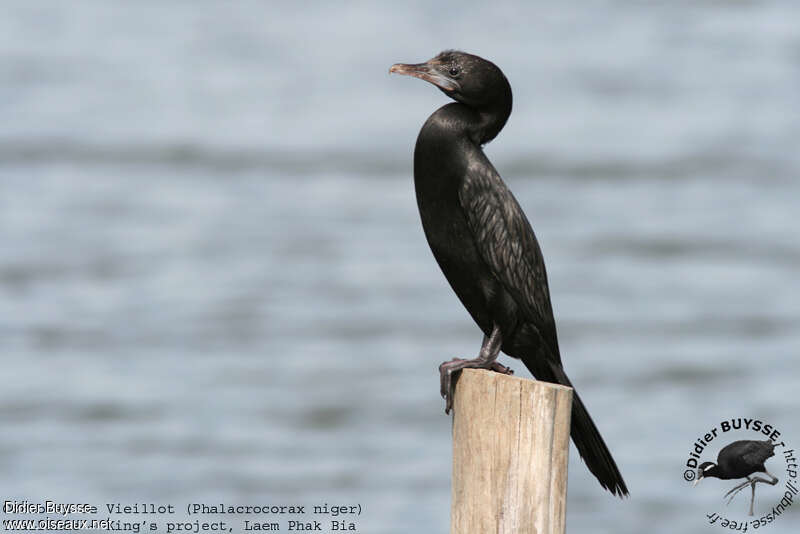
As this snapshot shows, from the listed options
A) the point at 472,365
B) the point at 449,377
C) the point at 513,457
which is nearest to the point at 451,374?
the point at 449,377

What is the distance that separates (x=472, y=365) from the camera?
17.9ft

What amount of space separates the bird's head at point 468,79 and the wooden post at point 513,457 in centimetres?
125

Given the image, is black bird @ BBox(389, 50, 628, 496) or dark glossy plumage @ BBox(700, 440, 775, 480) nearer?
black bird @ BBox(389, 50, 628, 496)

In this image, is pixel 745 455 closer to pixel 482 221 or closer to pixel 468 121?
pixel 482 221

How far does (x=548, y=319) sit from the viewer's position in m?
5.91

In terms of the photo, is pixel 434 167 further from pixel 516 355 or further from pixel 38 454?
pixel 38 454

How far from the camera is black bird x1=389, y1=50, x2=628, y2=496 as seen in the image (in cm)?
571

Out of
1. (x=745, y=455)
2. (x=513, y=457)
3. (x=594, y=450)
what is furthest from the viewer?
(x=745, y=455)

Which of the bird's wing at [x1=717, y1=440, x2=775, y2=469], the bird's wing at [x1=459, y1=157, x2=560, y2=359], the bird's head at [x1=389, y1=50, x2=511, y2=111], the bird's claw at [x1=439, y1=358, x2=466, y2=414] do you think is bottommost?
the bird's wing at [x1=717, y1=440, x2=775, y2=469]

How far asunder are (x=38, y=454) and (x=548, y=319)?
30.3 feet

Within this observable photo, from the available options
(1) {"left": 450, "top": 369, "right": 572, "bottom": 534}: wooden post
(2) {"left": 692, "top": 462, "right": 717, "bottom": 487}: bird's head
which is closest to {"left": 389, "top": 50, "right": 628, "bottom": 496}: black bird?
(2) {"left": 692, "top": 462, "right": 717, "bottom": 487}: bird's head

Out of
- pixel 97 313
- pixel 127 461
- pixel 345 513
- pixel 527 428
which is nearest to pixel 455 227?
pixel 527 428

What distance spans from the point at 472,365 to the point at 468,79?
3.85 ft

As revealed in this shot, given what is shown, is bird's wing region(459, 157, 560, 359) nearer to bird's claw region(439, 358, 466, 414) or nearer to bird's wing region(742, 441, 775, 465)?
bird's claw region(439, 358, 466, 414)
